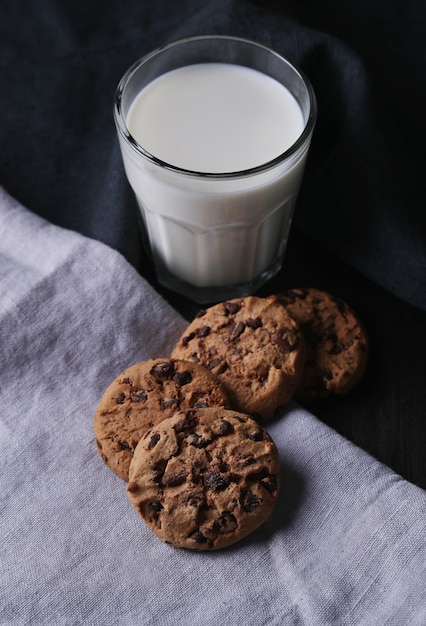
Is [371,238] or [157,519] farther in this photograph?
[371,238]

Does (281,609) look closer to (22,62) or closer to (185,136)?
(185,136)

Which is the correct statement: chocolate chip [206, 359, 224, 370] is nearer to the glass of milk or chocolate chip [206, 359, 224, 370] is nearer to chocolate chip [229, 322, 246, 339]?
chocolate chip [229, 322, 246, 339]

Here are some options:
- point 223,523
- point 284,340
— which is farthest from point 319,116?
point 223,523

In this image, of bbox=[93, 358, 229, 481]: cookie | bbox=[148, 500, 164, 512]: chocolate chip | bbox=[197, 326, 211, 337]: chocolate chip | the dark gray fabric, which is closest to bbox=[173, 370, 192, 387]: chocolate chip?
bbox=[93, 358, 229, 481]: cookie

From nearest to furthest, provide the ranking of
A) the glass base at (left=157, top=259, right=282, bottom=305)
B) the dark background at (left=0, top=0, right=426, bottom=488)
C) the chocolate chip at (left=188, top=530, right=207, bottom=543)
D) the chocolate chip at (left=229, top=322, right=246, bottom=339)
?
the chocolate chip at (left=188, top=530, right=207, bottom=543)
the chocolate chip at (left=229, top=322, right=246, bottom=339)
the dark background at (left=0, top=0, right=426, bottom=488)
the glass base at (left=157, top=259, right=282, bottom=305)

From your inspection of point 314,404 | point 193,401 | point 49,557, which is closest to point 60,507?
point 49,557

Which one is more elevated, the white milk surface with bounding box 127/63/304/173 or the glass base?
the white milk surface with bounding box 127/63/304/173
